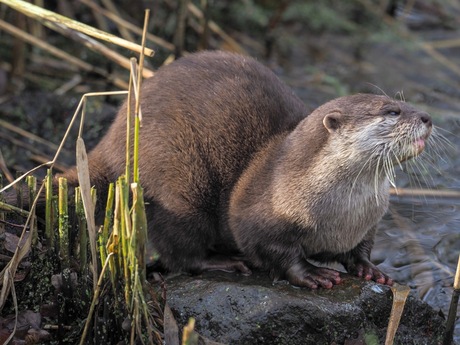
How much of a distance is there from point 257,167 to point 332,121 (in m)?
0.39

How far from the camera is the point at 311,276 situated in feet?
10.7

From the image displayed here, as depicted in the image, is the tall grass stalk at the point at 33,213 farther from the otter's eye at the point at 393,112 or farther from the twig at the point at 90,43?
the otter's eye at the point at 393,112

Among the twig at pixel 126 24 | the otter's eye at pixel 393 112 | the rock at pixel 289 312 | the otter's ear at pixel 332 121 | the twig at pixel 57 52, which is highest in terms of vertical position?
the twig at pixel 126 24

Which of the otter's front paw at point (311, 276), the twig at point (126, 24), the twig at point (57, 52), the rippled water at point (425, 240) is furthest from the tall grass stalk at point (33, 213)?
the twig at point (126, 24)

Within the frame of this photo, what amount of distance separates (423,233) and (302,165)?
125 cm

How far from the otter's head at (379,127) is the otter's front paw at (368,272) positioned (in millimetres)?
460

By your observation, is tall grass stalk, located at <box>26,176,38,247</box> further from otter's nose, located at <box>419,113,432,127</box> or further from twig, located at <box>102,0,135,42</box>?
twig, located at <box>102,0,135,42</box>

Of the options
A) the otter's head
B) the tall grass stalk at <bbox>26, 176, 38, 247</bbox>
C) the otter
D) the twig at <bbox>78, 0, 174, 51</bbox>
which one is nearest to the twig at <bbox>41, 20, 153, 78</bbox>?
the otter

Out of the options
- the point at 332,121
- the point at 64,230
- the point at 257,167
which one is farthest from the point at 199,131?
the point at 64,230

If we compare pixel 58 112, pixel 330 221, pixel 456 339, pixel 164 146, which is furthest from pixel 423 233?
pixel 58 112

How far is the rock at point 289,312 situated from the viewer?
3029mm

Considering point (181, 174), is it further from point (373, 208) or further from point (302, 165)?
point (373, 208)

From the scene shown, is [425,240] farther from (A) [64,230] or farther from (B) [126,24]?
(B) [126,24]

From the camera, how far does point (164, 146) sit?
3.47 m
